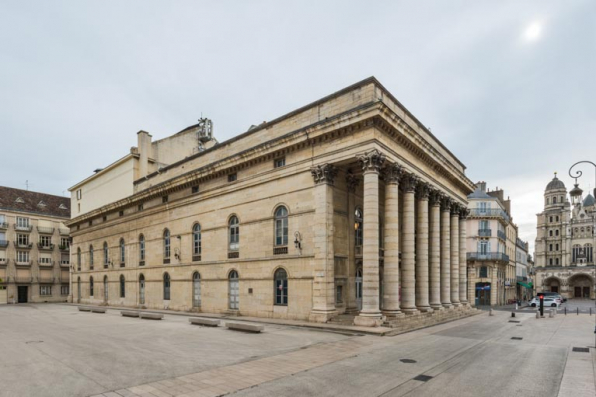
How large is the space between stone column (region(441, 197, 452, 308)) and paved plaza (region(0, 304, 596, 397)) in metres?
9.21

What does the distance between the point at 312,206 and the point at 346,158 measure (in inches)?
140

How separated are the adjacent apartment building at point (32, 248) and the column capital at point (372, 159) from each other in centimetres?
5240

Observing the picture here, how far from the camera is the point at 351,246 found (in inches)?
893

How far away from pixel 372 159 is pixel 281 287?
31.5ft

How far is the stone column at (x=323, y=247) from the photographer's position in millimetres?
20203

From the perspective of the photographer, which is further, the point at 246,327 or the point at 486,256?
the point at 486,256

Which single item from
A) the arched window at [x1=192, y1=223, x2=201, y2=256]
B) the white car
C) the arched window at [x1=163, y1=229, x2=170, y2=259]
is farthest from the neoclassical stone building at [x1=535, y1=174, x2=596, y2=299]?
the arched window at [x1=163, y1=229, x2=170, y2=259]

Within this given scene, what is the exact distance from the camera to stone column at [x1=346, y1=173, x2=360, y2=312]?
2227 cm

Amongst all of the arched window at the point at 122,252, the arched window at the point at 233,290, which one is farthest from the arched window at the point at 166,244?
the arched window at the point at 233,290

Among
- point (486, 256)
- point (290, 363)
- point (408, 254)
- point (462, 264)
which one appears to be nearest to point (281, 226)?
point (408, 254)

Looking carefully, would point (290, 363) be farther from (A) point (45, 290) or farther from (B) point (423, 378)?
(A) point (45, 290)

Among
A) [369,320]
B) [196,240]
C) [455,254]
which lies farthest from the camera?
[455,254]

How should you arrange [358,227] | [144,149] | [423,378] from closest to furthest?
[423,378]
[358,227]
[144,149]

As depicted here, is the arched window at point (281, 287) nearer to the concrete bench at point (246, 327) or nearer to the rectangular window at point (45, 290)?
the concrete bench at point (246, 327)
